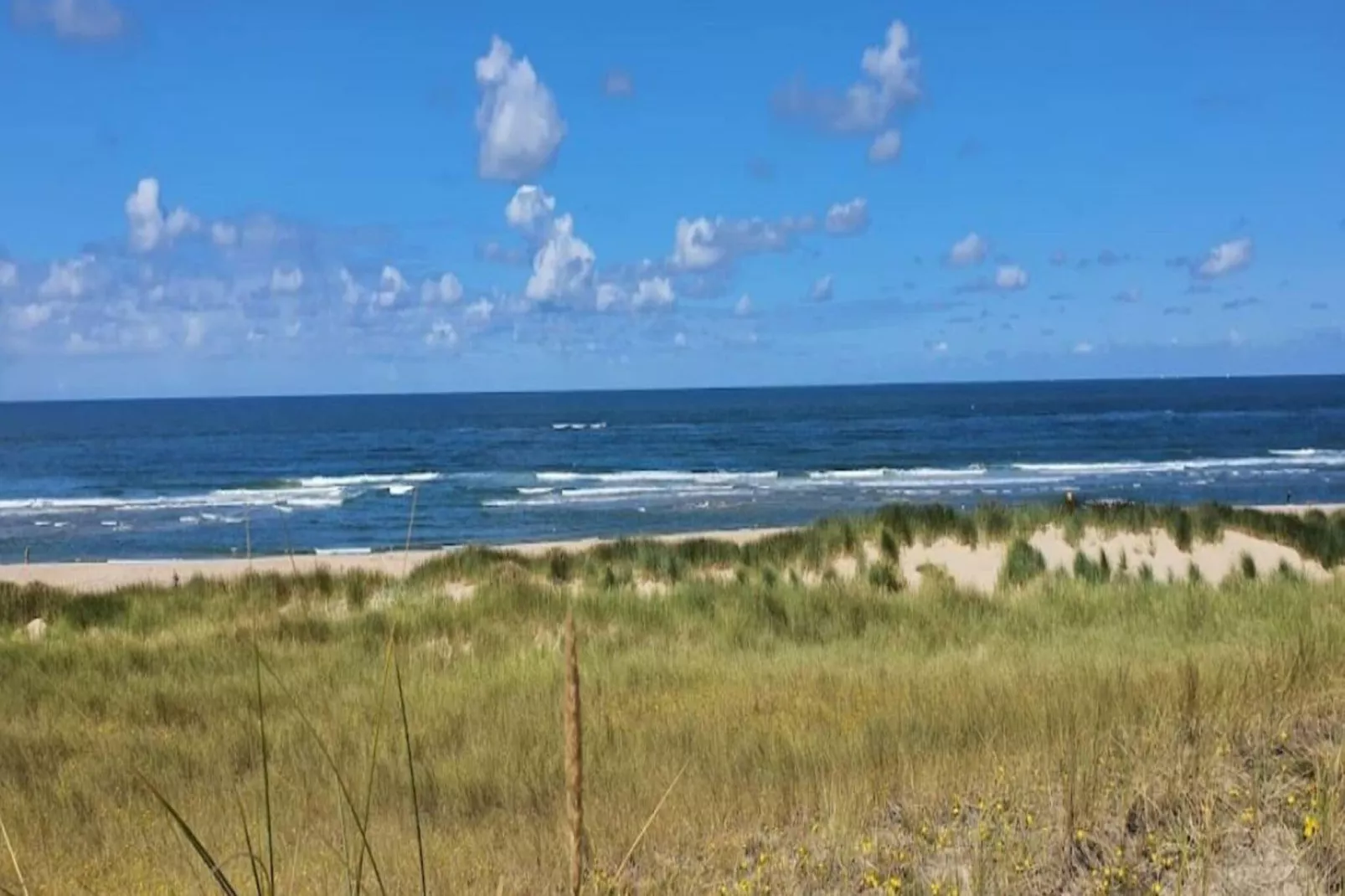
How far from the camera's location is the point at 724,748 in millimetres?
5961

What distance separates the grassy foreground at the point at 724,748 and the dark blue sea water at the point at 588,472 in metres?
7.77

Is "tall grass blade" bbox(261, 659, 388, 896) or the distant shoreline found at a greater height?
"tall grass blade" bbox(261, 659, 388, 896)

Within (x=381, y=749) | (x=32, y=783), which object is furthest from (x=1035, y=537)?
(x=32, y=783)

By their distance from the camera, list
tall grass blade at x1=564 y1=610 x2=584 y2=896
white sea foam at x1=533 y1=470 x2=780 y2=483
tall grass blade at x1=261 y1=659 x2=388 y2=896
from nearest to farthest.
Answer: tall grass blade at x1=564 y1=610 x2=584 y2=896, tall grass blade at x1=261 y1=659 x2=388 y2=896, white sea foam at x1=533 y1=470 x2=780 y2=483

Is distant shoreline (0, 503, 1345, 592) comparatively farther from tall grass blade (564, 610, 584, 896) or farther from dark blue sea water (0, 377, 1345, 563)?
tall grass blade (564, 610, 584, 896)

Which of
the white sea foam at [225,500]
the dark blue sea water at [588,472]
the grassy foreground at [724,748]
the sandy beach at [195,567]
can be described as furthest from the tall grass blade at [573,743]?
the white sea foam at [225,500]

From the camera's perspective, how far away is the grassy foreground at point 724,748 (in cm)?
404

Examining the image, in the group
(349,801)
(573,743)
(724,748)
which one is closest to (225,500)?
(724,748)

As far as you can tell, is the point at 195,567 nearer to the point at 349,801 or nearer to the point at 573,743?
the point at 349,801

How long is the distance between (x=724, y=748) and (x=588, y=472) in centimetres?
5214

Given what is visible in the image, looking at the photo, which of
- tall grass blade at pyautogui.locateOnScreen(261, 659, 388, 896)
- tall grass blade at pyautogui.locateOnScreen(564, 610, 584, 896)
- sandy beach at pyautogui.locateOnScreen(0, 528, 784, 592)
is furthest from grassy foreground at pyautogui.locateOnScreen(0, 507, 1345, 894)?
sandy beach at pyautogui.locateOnScreen(0, 528, 784, 592)

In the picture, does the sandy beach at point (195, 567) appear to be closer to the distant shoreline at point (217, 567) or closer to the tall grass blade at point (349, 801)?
the distant shoreline at point (217, 567)

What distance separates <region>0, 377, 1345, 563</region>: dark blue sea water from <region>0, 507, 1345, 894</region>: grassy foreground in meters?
7.77

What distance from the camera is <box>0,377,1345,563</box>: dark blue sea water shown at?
37.5 meters
